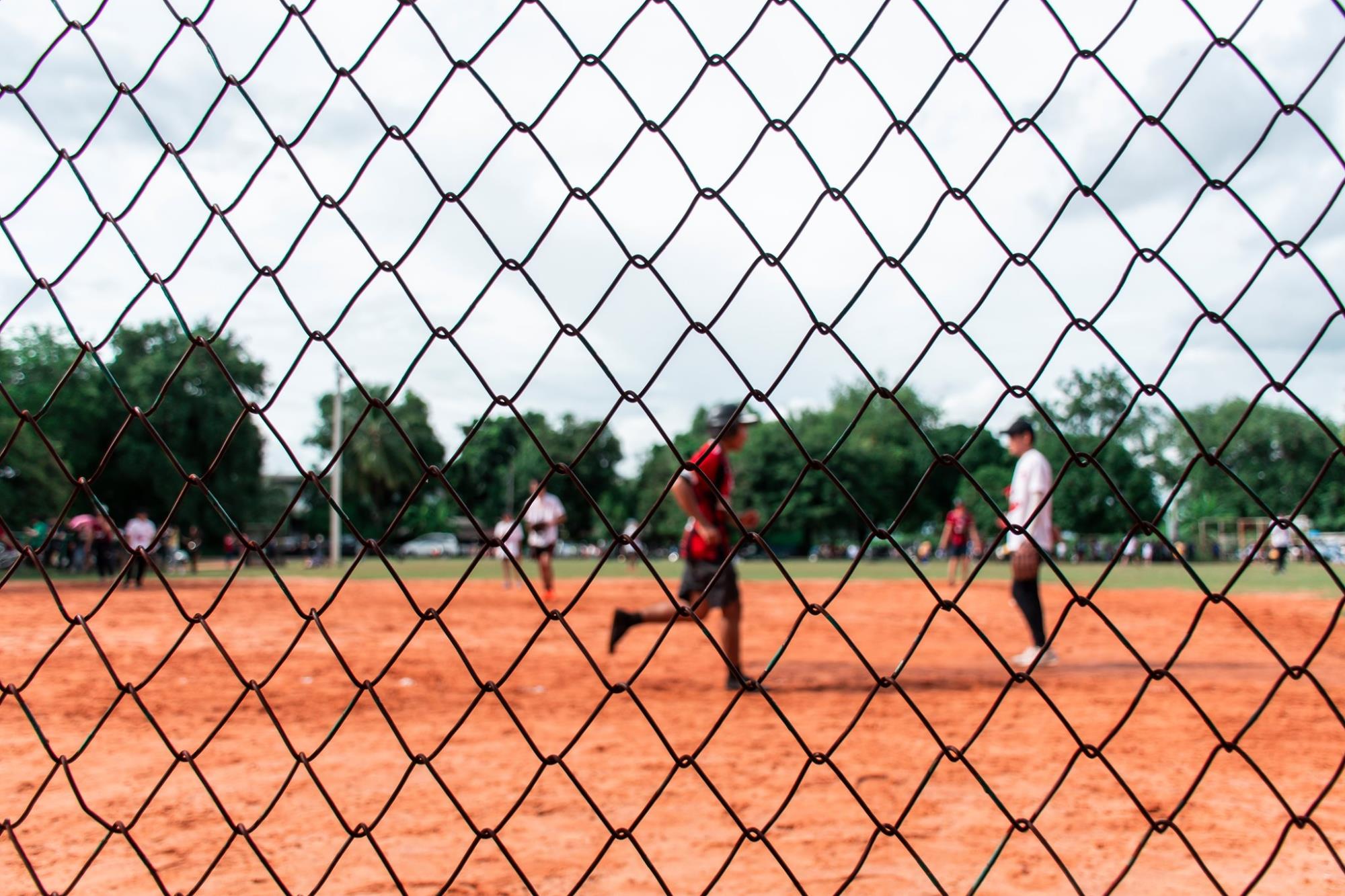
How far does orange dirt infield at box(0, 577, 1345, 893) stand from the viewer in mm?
2932

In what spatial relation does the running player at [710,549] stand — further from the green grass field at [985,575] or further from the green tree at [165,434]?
the green tree at [165,434]

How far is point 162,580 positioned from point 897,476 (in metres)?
71.2

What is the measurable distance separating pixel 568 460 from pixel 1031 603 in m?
28.4

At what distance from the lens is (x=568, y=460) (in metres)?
34.9

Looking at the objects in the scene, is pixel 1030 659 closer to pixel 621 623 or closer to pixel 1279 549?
pixel 621 623

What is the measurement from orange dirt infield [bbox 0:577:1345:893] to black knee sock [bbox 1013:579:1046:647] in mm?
428

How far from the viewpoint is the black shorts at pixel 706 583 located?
635 centimetres

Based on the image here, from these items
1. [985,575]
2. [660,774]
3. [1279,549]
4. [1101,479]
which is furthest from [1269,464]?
[660,774]

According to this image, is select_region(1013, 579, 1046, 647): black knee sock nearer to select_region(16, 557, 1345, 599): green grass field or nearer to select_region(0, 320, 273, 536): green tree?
select_region(16, 557, 1345, 599): green grass field

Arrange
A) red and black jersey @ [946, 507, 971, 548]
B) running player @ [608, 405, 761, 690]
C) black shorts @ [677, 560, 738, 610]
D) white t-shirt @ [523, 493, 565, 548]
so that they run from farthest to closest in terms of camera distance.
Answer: red and black jersey @ [946, 507, 971, 548], white t-shirt @ [523, 493, 565, 548], black shorts @ [677, 560, 738, 610], running player @ [608, 405, 761, 690]

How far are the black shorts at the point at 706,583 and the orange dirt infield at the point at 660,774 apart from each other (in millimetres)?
589

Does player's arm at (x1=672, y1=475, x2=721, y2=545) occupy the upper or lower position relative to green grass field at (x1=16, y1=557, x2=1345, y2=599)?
upper

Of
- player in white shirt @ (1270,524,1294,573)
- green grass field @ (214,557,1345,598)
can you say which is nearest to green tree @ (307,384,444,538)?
green grass field @ (214,557,1345,598)

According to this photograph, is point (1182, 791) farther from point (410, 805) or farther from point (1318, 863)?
point (410, 805)
